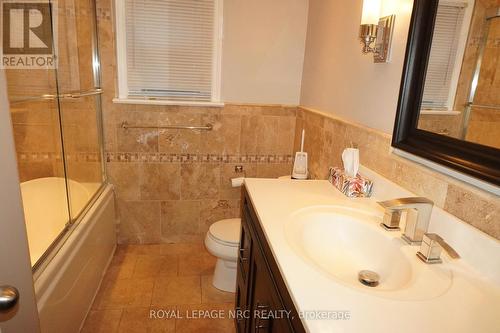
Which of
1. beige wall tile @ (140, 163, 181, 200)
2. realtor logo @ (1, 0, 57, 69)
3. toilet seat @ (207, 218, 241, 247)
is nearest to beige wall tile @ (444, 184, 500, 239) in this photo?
toilet seat @ (207, 218, 241, 247)

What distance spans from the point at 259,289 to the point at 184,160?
5.16 feet

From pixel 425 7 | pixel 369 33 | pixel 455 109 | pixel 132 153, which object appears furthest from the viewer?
pixel 132 153

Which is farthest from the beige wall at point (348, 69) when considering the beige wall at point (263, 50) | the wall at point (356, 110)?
the beige wall at point (263, 50)

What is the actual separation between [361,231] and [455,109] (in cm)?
52

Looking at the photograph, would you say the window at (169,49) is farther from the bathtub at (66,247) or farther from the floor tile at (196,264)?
the floor tile at (196,264)

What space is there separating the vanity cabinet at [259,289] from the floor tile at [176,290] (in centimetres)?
46

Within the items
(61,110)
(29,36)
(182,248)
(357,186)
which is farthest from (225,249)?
(29,36)

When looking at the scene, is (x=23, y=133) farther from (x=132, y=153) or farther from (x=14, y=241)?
(x=14, y=241)

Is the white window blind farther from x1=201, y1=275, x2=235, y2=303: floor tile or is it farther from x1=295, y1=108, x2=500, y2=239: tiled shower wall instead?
x1=201, y1=275, x2=235, y2=303: floor tile

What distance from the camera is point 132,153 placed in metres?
2.55

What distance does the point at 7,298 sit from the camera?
0.69 meters

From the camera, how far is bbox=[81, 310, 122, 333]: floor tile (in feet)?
6.08

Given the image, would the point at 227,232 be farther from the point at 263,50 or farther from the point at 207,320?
the point at 263,50

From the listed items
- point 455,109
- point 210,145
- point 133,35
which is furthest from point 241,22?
point 455,109
